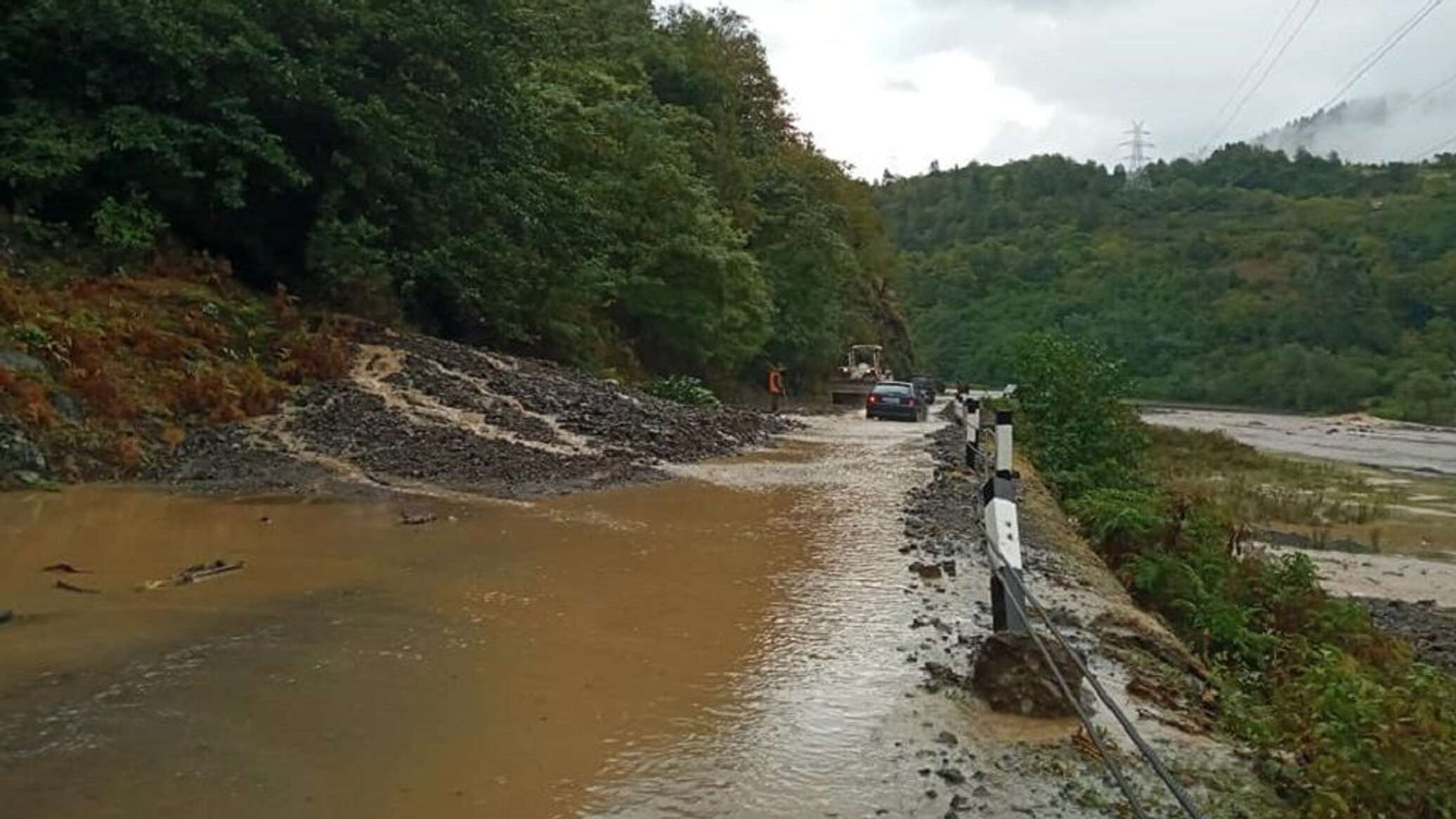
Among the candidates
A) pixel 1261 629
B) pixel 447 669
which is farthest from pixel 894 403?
pixel 447 669

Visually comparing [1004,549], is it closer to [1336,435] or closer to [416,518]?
[416,518]

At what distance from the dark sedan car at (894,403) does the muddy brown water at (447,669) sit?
22342 millimetres

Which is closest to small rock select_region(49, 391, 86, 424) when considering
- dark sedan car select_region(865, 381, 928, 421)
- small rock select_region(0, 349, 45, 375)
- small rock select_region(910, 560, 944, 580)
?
small rock select_region(0, 349, 45, 375)

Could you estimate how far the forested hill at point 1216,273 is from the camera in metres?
94.6

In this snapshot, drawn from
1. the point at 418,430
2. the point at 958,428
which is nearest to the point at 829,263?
the point at 958,428

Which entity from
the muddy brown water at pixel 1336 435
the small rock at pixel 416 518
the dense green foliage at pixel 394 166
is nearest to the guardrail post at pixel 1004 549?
the small rock at pixel 416 518

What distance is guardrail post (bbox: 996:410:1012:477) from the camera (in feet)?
24.4

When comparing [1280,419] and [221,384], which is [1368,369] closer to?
[1280,419]

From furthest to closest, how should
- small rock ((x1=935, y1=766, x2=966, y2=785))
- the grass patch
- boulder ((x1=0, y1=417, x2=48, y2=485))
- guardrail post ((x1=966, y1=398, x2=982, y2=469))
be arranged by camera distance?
guardrail post ((x1=966, y1=398, x2=982, y2=469))
the grass patch
boulder ((x1=0, y1=417, x2=48, y2=485))
small rock ((x1=935, y1=766, x2=966, y2=785))

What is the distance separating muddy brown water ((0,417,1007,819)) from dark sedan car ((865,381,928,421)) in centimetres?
2234

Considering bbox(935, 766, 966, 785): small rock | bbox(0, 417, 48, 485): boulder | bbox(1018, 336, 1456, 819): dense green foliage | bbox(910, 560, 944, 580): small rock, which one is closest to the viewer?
bbox(935, 766, 966, 785): small rock

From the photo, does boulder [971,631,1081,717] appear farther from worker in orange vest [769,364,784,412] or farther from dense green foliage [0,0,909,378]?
worker in orange vest [769,364,784,412]

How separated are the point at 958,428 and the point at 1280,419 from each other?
63053 millimetres

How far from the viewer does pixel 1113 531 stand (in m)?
12.6
